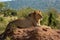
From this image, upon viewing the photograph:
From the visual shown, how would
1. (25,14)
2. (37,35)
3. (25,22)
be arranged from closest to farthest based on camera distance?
(37,35), (25,22), (25,14)

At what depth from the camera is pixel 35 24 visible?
1545cm

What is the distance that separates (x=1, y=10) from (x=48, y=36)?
37.1 metres

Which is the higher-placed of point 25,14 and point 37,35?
point 37,35

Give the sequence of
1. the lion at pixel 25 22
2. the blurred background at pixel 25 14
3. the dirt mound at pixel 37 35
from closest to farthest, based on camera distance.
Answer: the dirt mound at pixel 37 35
the lion at pixel 25 22
the blurred background at pixel 25 14

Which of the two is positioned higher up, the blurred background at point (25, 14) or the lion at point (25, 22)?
the lion at point (25, 22)

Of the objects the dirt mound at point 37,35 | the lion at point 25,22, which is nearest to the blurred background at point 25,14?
the lion at point 25,22

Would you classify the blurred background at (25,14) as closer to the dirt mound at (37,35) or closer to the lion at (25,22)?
the lion at (25,22)

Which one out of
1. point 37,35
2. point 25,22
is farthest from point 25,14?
point 37,35

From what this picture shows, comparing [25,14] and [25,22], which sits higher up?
[25,22]

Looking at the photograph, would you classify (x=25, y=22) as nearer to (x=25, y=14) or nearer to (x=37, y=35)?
(x=37, y=35)

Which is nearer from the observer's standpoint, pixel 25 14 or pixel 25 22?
pixel 25 22

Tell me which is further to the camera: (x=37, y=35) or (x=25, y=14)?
(x=25, y=14)

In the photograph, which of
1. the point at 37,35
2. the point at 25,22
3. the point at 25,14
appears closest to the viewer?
the point at 37,35

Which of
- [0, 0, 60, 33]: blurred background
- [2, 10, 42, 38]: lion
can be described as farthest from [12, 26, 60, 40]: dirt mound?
[0, 0, 60, 33]: blurred background
